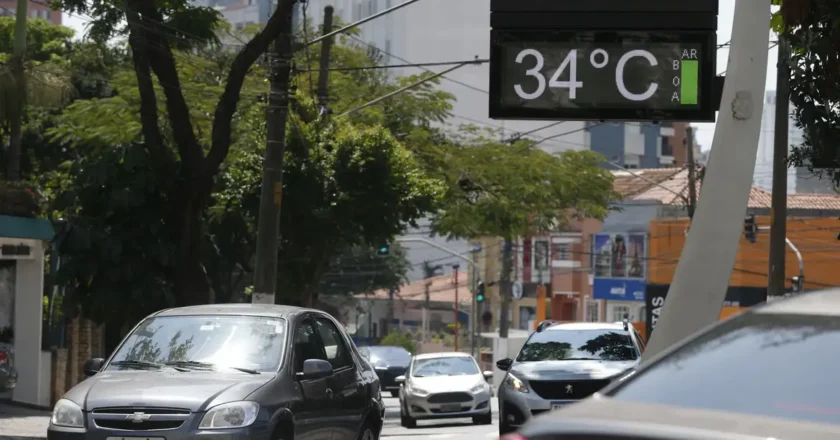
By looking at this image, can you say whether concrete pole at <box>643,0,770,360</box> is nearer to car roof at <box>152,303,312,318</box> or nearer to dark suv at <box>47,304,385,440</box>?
dark suv at <box>47,304,385,440</box>

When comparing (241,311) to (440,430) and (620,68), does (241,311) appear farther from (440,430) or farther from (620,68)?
(440,430)

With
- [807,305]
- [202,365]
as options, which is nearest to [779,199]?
[202,365]

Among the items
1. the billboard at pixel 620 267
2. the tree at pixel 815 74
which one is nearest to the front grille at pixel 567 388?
the tree at pixel 815 74

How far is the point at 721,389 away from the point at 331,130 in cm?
2187

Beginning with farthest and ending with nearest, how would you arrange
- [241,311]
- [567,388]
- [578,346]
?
[578,346]
[567,388]
[241,311]

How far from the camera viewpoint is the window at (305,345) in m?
10.3

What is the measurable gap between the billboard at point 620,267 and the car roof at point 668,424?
181ft

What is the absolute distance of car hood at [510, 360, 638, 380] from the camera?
15.1m

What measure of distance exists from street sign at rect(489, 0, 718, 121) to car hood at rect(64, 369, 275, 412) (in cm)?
360

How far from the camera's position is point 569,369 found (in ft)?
50.0

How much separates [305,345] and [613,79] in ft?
11.8

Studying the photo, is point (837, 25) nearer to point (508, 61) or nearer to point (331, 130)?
point (508, 61)

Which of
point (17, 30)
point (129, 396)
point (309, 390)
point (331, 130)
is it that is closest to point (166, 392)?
point (129, 396)

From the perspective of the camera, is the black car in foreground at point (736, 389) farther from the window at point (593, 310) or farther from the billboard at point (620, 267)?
the window at point (593, 310)
